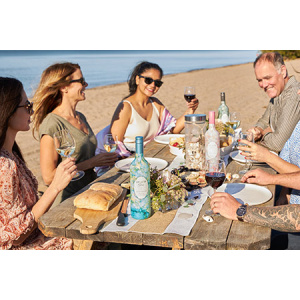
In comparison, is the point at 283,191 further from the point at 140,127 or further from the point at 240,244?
the point at 240,244

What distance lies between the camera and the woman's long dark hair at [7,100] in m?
2.39

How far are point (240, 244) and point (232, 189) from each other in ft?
2.45

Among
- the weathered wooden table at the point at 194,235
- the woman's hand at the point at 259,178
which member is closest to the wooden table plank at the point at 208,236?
the weathered wooden table at the point at 194,235

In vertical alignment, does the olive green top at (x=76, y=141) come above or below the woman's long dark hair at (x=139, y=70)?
below

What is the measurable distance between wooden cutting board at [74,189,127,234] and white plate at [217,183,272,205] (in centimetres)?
75

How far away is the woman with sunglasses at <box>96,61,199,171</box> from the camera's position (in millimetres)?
4254

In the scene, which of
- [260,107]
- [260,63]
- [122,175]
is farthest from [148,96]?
[260,107]

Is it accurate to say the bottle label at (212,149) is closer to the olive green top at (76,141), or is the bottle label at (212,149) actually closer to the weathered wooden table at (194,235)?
the weathered wooden table at (194,235)

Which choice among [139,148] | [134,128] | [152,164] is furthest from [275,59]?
[139,148]

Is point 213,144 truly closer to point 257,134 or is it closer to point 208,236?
point 208,236

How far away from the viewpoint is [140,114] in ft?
14.5

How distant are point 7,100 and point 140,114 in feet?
7.16

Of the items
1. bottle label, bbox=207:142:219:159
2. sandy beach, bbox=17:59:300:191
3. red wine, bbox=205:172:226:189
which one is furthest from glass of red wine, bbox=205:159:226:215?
sandy beach, bbox=17:59:300:191

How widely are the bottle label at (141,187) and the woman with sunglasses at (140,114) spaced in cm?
227
